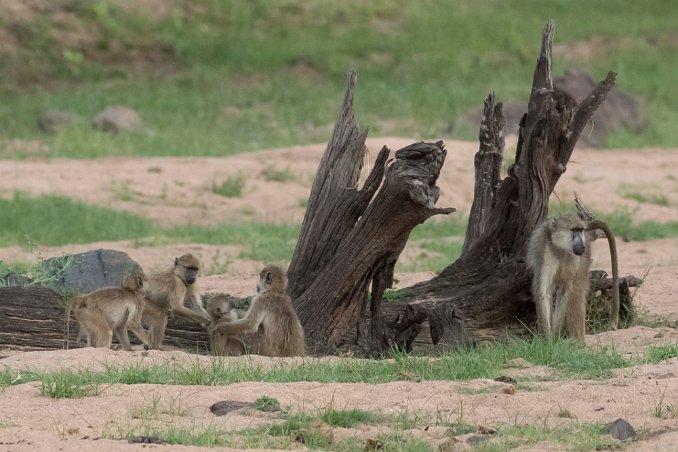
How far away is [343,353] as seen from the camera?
389 inches

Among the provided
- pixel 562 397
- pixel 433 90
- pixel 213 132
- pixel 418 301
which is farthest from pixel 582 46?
pixel 562 397

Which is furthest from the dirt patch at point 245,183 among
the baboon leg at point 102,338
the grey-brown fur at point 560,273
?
the baboon leg at point 102,338

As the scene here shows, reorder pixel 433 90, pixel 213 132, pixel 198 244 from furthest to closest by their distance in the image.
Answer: pixel 433 90 < pixel 213 132 < pixel 198 244

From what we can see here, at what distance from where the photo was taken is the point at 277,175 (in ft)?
64.0

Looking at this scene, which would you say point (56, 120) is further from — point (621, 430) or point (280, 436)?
point (621, 430)

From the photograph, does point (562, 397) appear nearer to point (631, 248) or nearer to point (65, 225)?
point (631, 248)

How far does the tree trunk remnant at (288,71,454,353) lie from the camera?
925 cm

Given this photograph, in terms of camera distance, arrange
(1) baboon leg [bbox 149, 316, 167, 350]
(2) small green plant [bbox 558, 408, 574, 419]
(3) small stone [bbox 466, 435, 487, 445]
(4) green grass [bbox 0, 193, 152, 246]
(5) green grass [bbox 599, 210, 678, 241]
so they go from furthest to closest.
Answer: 1. (5) green grass [bbox 599, 210, 678, 241]
2. (4) green grass [bbox 0, 193, 152, 246]
3. (1) baboon leg [bbox 149, 316, 167, 350]
4. (2) small green plant [bbox 558, 408, 574, 419]
5. (3) small stone [bbox 466, 435, 487, 445]

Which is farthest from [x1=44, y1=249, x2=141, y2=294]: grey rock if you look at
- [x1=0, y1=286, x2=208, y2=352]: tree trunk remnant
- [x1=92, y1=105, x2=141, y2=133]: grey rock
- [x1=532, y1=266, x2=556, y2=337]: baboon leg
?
[x1=92, y1=105, x2=141, y2=133]: grey rock

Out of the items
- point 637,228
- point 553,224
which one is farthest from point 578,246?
point 637,228

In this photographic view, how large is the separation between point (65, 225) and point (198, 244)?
6.59 ft

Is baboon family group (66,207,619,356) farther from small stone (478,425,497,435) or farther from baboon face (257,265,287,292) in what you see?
small stone (478,425,497,435)

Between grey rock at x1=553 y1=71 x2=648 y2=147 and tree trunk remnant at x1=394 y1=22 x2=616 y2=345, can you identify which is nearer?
tree trunk remnant at x1=394 y1=22 x2=616 y2=345

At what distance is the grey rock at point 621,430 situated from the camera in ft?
22.2
